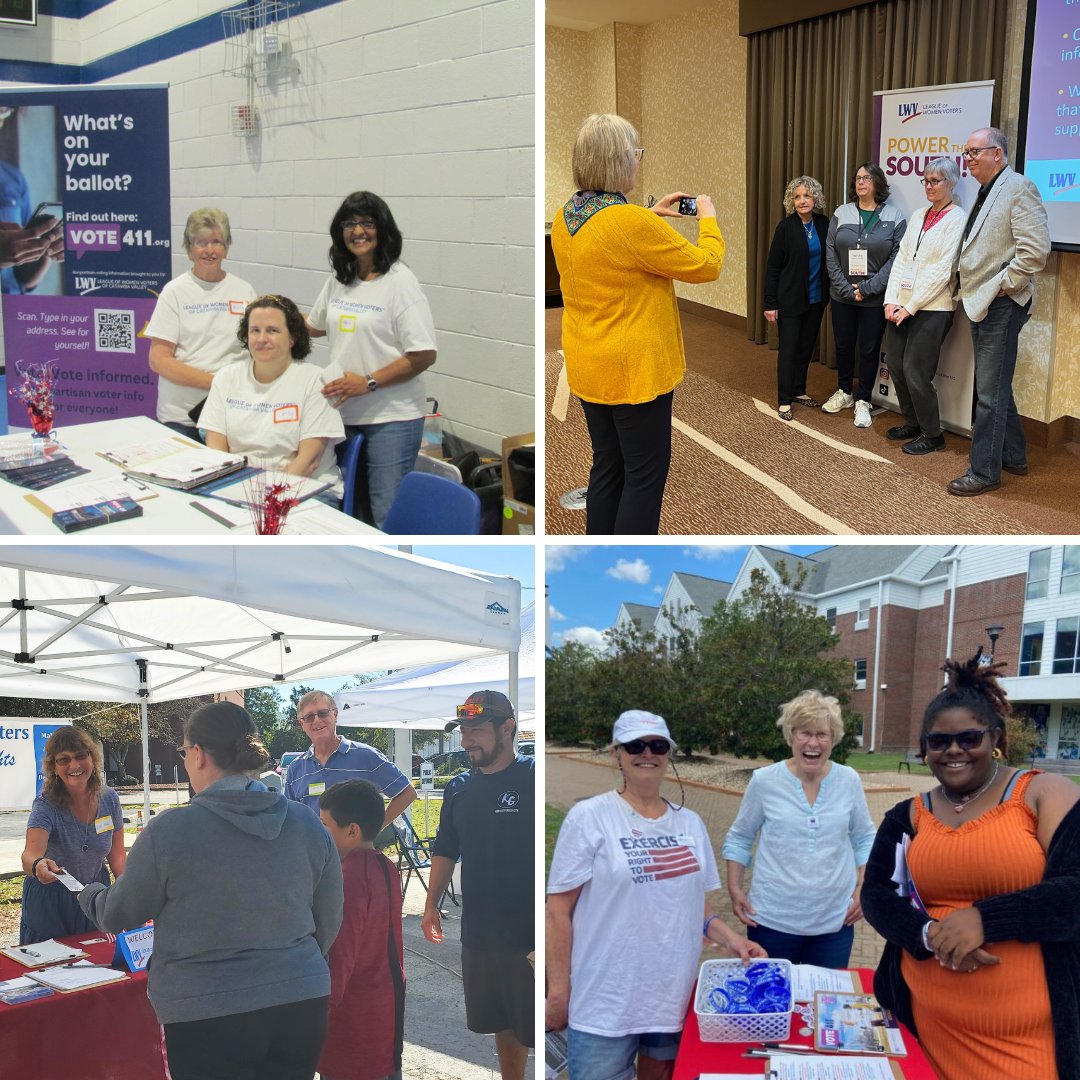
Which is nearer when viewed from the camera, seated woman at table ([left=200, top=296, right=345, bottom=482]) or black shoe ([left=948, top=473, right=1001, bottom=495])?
seated woman at table ([left=200, top=296, right=345, bottom=482])

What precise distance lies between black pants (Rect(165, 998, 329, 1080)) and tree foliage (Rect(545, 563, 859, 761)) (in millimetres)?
931

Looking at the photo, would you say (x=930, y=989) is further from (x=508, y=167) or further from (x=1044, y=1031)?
(x=508, y=167)

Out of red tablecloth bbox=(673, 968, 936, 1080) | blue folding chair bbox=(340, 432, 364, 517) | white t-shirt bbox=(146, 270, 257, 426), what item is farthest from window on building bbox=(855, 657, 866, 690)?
white t-shirt bbox=(146, 270, 257, 426)

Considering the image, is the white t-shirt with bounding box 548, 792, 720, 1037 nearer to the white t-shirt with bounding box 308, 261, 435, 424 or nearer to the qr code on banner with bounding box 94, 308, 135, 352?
the white t-shirt with bounding box 308, 261, 435, 424

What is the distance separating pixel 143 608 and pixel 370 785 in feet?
3.62

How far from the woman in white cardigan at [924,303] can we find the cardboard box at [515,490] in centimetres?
198

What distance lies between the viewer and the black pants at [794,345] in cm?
503

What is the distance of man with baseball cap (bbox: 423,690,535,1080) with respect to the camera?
9.06ft

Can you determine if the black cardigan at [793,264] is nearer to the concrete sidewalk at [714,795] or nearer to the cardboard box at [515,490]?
the cardboard box at [515,490]

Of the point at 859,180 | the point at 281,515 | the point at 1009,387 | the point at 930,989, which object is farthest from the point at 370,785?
the point at 859,180

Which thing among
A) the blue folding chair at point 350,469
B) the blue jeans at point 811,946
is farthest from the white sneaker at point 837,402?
the blue jeans at point 811,946

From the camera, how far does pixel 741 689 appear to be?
9.02 feet

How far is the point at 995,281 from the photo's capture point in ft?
12.8

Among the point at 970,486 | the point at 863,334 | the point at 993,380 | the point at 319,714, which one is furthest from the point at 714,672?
the point at 863,334
